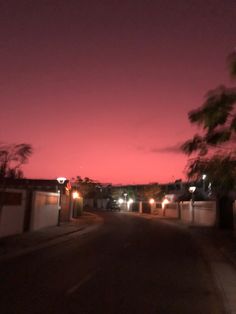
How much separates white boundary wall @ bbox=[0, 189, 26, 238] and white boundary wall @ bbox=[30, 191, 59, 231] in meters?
2.04

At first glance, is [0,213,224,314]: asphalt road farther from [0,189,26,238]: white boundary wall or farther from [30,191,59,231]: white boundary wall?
[30,191,59,231]: white boundary wall

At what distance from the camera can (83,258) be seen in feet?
53.1

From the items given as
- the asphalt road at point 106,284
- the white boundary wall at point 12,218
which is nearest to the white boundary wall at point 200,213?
the white boundary wall at point 12,218

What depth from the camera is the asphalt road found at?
8516 millimetres

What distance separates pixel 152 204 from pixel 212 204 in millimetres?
39486

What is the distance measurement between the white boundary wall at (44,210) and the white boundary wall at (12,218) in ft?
6.69

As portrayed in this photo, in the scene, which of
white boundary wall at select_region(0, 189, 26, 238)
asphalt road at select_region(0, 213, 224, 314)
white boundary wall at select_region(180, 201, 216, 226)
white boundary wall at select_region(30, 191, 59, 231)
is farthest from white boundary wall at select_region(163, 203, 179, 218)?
asphalt road at select_region(0, 213, 224, 314)

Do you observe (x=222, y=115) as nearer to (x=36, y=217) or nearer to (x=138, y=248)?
(x=138, y=248)

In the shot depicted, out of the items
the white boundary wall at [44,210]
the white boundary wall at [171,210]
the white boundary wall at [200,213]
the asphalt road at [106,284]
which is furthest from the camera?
the white boundary wall at [171,210]

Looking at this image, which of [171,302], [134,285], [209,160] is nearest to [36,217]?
[209,160]

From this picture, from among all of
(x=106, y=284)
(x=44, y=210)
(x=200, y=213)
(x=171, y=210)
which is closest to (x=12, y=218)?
(x=44, y=210)

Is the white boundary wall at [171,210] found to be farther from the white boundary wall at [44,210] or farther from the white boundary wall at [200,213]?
the white boundary wall at [44,210]

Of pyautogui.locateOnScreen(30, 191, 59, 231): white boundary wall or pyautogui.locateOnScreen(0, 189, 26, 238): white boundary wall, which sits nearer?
pyautogui.locateOnScreen(0, 189, 26, 238): white boundary wall

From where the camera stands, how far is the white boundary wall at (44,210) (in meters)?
30.4
